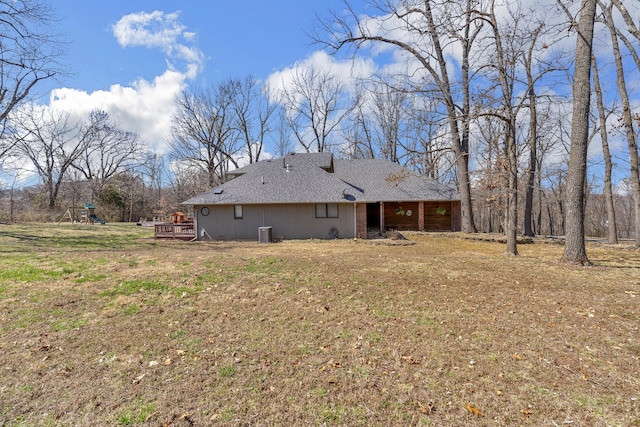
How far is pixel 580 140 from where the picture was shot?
8055 millimetres

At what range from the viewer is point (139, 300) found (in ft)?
17.6

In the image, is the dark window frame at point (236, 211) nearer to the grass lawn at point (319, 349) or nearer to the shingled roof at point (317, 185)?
the shingled roof at point (317, 185)

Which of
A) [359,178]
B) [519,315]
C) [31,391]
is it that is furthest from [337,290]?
[359,178]

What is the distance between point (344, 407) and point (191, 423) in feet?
4.20

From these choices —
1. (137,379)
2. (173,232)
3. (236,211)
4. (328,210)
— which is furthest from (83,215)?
(137,379)

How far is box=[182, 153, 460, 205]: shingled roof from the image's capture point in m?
16.1

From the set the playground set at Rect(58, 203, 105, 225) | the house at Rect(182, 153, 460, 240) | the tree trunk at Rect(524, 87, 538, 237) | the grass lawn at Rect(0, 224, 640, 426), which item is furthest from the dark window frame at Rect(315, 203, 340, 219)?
the playground set at Rect(58, 203, 105, 225)

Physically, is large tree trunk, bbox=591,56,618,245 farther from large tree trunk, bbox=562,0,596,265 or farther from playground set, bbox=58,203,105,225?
playground set, bbox=58,203,105,225

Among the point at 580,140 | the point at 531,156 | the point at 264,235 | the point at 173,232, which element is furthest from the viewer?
the point at 173,232

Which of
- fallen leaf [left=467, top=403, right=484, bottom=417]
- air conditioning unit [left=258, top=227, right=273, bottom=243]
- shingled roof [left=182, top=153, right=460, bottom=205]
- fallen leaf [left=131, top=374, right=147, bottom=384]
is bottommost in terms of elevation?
fallen leaf [left=467, top=403, right=484, bottom=417]

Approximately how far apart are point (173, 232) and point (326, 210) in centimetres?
859

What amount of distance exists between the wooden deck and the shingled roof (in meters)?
1.79

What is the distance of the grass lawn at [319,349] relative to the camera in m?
2.63

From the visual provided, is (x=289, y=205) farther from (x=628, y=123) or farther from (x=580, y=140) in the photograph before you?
(x=628, y=123)
